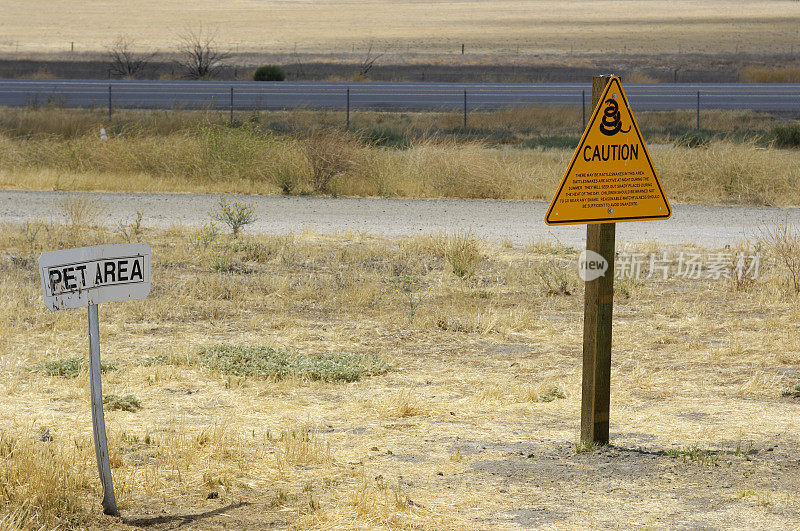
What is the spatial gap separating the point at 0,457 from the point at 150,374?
2075 millimetres

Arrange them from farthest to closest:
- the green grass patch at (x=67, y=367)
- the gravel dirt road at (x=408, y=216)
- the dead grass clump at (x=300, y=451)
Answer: the gravel dirt road at (x=408, y=216), the green grass patch at (x=67, y=367), the dead grass clump at (x=300, y=451)

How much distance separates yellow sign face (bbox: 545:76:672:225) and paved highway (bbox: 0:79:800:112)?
30.3 meters

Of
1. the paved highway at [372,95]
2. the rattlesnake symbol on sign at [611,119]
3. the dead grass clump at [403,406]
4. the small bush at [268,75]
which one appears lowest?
the dead grass clump at [403,406]

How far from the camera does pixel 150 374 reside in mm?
7059

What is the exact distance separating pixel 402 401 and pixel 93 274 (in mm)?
2540

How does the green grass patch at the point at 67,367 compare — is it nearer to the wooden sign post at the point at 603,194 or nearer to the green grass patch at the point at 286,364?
the green grass patch at the point at 286,364

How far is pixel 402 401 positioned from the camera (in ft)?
20.4

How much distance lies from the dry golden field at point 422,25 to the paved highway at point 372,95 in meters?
28.6

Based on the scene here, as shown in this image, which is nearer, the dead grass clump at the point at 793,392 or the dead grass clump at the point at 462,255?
the dead grass clump at the point at 793,392

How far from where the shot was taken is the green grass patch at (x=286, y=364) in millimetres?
7086

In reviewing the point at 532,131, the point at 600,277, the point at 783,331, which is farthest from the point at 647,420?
the point at 532,131

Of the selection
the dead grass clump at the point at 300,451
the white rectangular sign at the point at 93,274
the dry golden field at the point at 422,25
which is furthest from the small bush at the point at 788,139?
the dry golden field at the point at 422,25

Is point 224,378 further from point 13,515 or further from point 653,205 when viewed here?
point 653,205

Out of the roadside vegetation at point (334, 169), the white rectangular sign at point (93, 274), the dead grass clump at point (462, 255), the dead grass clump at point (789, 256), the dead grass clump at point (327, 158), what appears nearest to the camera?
the white rectangular sign at point (93, 274)
